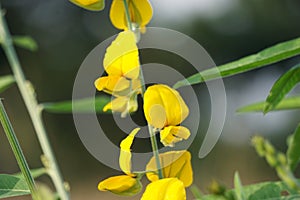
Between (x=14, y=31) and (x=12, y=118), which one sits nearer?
(x=12, y=118)

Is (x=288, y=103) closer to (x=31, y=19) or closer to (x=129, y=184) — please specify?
(x=129, y=184)

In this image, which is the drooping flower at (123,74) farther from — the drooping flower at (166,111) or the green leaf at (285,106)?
the green leaf at (285,106)

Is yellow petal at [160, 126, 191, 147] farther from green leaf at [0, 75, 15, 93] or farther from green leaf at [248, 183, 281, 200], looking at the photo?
green leaf at [0, 75, 15, 93]

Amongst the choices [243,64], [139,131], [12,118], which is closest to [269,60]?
[243,64]

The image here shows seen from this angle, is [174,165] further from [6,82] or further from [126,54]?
[6,82]

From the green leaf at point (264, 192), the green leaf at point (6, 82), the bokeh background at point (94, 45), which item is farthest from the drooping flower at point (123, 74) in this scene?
the bokeh background at point (94, 45)

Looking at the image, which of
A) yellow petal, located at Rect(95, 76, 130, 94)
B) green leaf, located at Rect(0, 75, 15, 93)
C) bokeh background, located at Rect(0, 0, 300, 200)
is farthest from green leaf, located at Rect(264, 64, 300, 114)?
bokeh background, located at Rect(0, 0, 300, 200)

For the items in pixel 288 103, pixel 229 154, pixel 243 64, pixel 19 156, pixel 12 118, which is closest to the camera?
pixel 19 156
